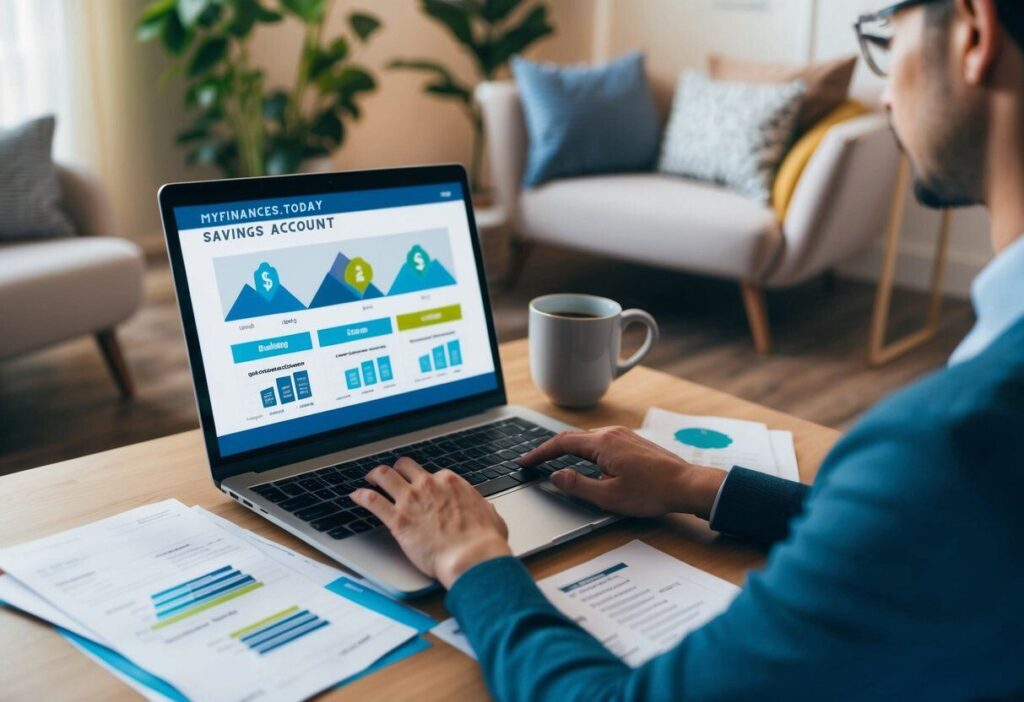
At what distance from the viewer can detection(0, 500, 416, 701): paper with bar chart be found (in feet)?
2.06

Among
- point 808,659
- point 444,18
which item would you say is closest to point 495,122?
point 444,18

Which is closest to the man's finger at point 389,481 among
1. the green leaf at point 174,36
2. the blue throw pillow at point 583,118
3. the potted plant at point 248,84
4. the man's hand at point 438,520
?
the man's hand at point 438,520

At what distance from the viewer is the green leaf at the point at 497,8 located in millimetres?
3807

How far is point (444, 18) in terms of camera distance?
3713mm

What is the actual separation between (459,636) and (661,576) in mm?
175

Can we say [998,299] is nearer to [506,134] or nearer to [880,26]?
[880,26]

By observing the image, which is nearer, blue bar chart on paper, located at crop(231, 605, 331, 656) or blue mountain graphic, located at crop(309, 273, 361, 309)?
blue bar chart on paper, located at crop(231, 605, 331, 656)

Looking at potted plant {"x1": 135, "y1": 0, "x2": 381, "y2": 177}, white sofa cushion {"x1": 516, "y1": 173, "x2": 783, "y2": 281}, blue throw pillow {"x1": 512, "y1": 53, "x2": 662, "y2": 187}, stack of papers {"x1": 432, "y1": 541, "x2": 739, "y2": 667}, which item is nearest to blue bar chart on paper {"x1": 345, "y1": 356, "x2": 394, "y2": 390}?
stack of papers {"x1": 432, "y1": 541, "x2": 739, "y2": 667}

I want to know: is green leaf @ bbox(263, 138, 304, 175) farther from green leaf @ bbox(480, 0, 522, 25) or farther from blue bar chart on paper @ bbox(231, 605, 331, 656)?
blue bar chart on paper @ bbox(231, 605, 331, 656)

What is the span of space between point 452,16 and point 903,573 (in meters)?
3.53

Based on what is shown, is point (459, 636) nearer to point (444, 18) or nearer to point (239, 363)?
point (239, 363)

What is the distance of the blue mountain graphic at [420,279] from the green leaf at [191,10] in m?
2.44

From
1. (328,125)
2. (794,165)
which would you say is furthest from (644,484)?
(328,125)

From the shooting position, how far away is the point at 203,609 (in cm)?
69
